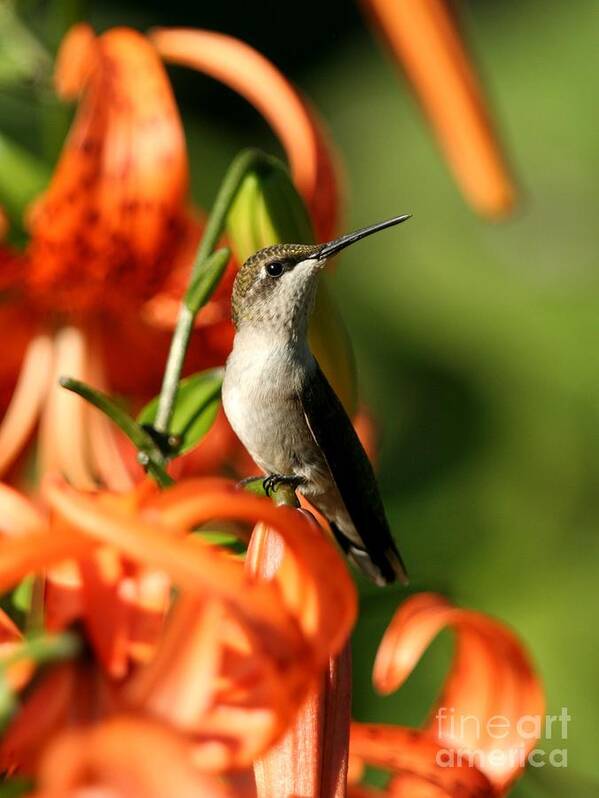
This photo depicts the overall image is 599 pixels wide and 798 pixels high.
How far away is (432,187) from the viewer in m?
1.83

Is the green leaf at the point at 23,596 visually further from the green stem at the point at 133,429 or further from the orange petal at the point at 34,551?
the orange petal at the point at 34,551

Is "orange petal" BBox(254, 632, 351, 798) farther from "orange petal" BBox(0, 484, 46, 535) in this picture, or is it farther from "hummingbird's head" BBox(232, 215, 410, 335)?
"hummingbird's head" BBox(232, 215, 410, 335)

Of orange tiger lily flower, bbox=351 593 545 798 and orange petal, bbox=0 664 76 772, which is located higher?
orange petal, bbox=0 664 76 772

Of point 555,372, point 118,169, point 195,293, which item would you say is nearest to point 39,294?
point 118,169

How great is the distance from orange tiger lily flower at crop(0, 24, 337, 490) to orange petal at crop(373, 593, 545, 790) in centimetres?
30

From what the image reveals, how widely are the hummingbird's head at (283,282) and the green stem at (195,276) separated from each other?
0.05 m

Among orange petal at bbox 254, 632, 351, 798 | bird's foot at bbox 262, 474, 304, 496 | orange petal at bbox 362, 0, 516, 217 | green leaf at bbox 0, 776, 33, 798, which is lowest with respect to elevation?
orange petal at bbox 254, 632, 351, 798

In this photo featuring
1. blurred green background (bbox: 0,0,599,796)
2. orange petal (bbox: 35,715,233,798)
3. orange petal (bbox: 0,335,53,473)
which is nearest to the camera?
orange petal (bbox: 35,715,233,798)

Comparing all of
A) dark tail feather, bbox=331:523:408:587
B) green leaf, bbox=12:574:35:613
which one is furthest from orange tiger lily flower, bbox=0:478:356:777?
dark tail feather, bbox=331:523:408:587

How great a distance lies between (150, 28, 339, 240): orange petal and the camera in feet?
2.55

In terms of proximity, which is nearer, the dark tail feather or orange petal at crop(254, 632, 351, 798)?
orange petal at crop(254, 632, 351, 798)

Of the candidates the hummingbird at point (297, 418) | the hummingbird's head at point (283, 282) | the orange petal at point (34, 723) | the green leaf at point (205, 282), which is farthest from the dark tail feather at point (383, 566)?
the orange petal at point (34, 723)

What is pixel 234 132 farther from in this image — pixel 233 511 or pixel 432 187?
pixel 233 511

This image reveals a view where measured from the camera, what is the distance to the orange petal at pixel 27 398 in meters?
0.92
